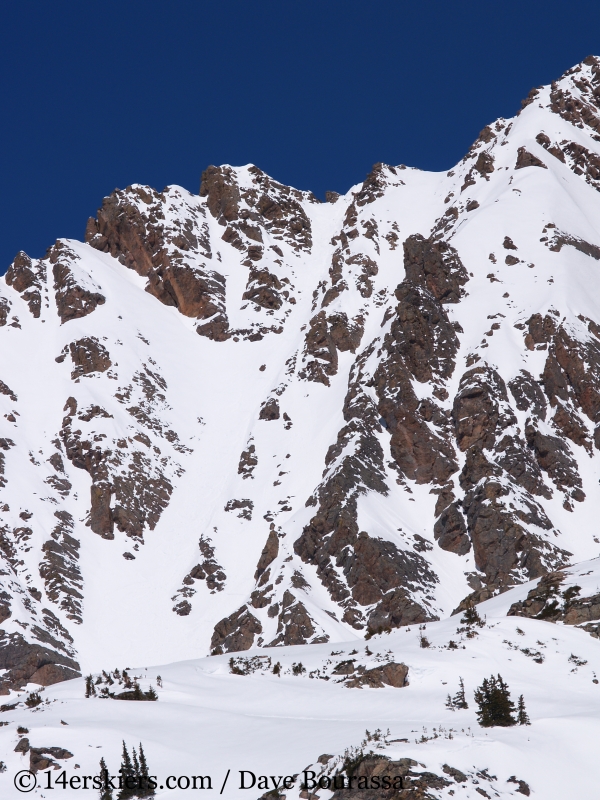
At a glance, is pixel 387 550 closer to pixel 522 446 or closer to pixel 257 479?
pixel 522 446

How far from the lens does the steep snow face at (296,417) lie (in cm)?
7675

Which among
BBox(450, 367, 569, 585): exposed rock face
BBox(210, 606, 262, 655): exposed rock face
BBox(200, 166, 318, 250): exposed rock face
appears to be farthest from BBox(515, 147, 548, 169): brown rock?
BBox(210, 606, 262, 655): exposed rock face

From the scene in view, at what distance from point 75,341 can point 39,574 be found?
3480cm

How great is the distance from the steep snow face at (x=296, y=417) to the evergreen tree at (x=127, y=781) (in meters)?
25.4

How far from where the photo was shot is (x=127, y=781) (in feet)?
67.1

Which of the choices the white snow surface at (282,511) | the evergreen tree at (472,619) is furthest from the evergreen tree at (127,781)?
the evergreen tree at (472,619)

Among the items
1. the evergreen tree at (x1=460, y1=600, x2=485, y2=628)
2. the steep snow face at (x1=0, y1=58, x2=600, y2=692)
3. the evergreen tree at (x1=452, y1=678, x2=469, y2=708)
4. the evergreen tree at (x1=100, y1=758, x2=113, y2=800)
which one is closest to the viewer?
the evergreen tree at (x1=100, y1=758, x2=113, y2=800)

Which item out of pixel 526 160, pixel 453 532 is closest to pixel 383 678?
pixel 453 532

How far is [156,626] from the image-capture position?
81188 millimetres

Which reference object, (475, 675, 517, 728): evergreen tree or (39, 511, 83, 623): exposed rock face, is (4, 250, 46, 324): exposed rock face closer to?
(39, 511, 83, 623): exposed rock face

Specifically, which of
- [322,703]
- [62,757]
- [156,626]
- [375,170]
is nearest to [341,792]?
[62,757]

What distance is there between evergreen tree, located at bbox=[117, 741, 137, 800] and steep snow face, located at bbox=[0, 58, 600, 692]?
25.4 meters

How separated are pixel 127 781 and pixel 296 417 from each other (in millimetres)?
82737

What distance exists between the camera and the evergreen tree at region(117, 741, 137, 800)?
805 inches
